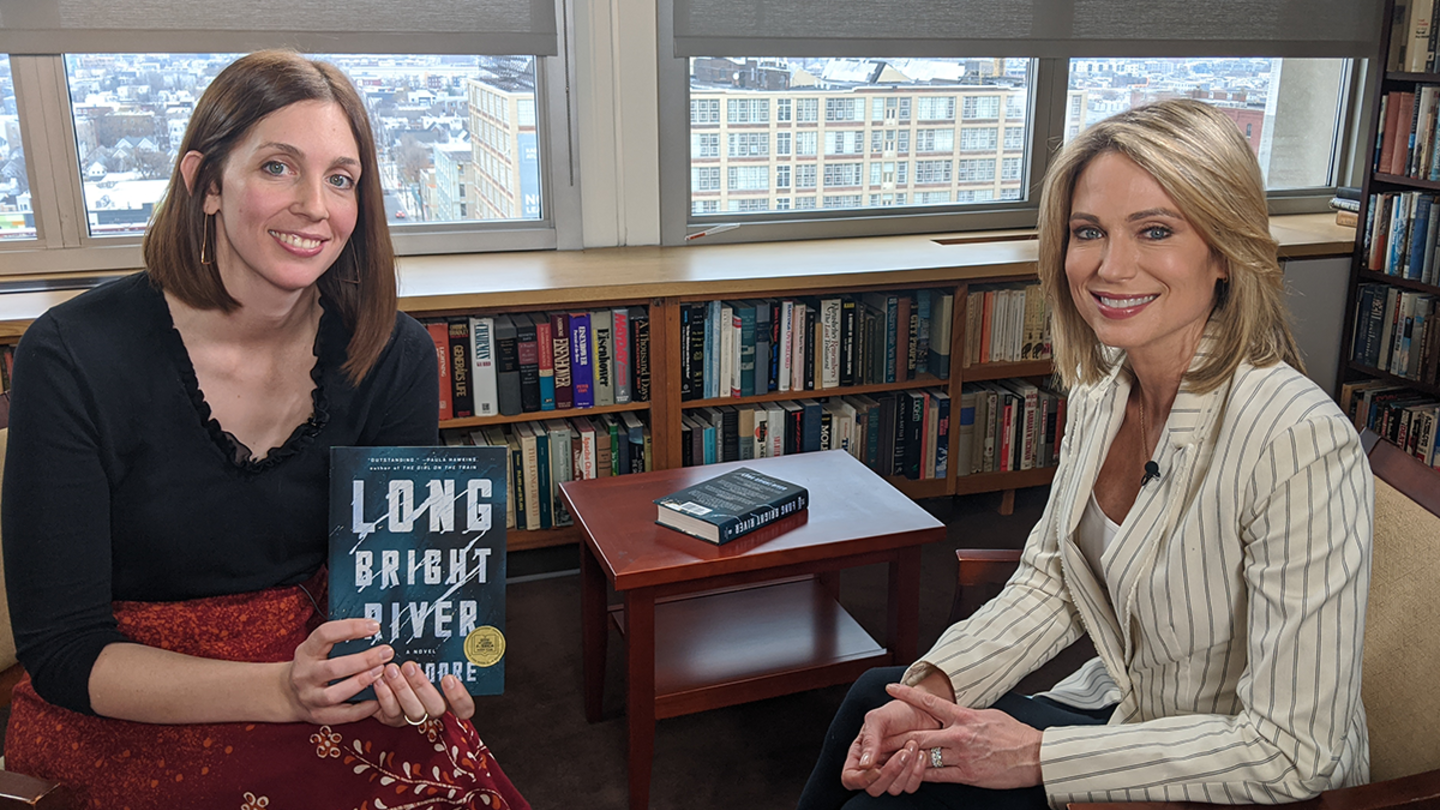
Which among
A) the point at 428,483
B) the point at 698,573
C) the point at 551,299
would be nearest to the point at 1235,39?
the point at 551,299

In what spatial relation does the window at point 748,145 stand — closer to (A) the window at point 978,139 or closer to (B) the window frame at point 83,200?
(B) the window frame at point 83,200

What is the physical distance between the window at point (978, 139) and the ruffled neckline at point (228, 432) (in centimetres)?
284

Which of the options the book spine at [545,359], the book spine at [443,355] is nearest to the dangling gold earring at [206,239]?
the book spine at [443,355]

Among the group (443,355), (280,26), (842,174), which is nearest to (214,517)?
(443,355)

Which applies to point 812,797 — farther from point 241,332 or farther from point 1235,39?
point 1235,39

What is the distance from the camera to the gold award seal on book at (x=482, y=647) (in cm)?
123

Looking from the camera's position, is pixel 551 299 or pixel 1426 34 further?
pixel 1426 34

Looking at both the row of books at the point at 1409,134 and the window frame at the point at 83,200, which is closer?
the window frame at the point at 83,200

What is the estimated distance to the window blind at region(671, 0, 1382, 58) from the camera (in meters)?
3.24

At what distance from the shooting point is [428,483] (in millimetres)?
1222

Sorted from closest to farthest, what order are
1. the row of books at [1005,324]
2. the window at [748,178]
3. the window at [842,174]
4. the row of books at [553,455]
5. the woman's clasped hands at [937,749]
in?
1. the woman's clasped hands at [937,749]
2. the row of books at [553,455]
3. the row of books at [1005,324]
4. the window at [748,178]
5. the window at [842,174]

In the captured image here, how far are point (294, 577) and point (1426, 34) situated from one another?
3679 millimetres

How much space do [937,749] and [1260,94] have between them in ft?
12.0

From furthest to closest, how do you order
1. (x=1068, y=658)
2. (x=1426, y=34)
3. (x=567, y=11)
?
(x=1426, y=34), (x=567, y=11), (x=1068, y=658)
